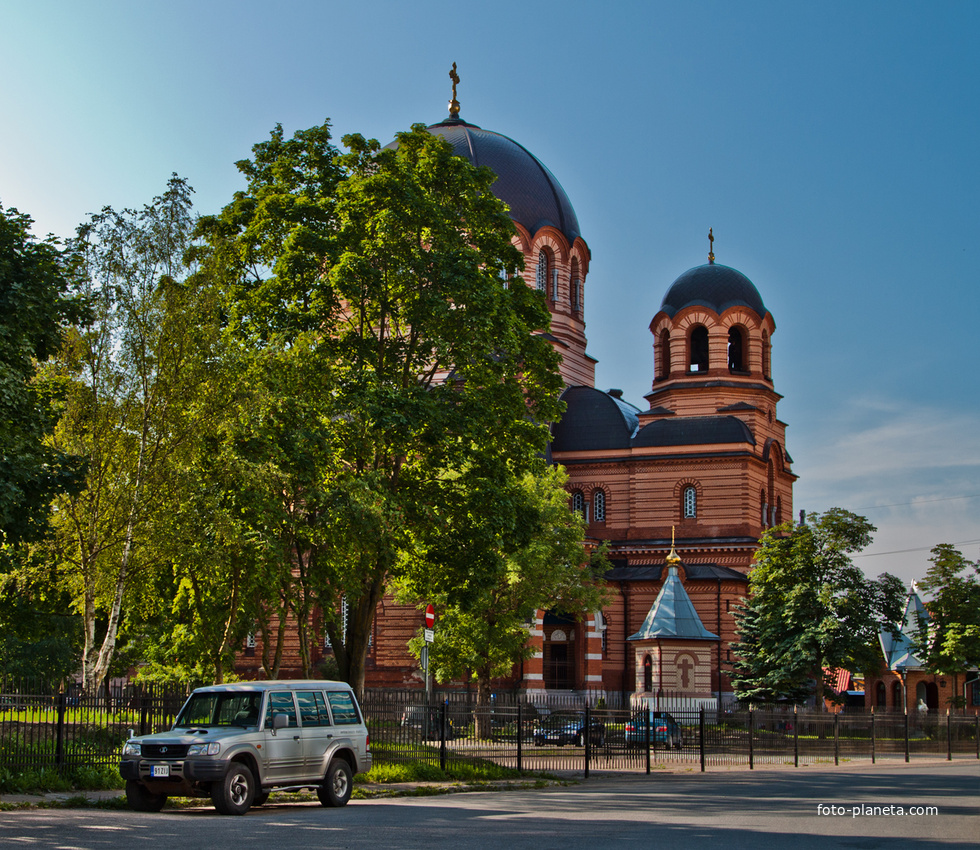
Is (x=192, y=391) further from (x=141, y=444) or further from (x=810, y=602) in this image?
(x=810, y=602)

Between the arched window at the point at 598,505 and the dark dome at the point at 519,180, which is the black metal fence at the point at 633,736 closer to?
the arched window at the point at 598,505

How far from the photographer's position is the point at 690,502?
2093 inches

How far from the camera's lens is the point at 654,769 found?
2748 centimetres

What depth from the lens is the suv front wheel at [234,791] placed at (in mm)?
14633

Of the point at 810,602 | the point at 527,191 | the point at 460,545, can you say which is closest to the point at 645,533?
the point at 810,602

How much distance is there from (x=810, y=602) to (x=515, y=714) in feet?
82.3

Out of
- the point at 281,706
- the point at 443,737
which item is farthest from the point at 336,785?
the point at 443,737

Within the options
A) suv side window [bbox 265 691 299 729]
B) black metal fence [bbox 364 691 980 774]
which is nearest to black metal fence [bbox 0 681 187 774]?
suv side window [bbox 265 691 299 729]

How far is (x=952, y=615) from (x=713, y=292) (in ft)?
60.6

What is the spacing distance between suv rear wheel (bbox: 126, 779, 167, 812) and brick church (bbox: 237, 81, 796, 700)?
102ft

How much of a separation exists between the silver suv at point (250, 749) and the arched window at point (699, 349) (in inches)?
1643

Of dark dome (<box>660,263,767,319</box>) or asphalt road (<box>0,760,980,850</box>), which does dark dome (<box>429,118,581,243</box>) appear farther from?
asphalt road (<box>0,760,980,850</box>)

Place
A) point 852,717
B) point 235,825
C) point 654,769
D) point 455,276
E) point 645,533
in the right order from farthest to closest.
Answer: point 645,533
point 852,717
point 654,769
point 455,276
point 235,825

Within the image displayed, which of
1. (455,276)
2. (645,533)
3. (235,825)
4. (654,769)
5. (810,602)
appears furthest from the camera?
(645,533)
